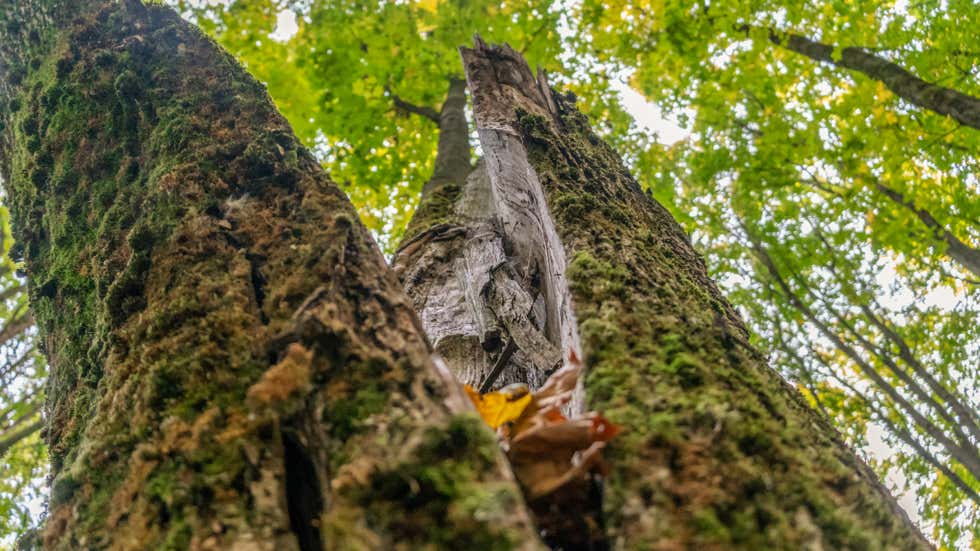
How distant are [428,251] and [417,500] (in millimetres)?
2452

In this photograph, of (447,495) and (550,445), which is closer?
(447,495)

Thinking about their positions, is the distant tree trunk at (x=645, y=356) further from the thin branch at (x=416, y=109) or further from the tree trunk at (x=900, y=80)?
the thin branch at (x=416, y=109)

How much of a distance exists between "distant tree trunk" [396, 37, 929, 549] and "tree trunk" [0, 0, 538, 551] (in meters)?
0.27

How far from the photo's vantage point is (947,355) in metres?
9.49

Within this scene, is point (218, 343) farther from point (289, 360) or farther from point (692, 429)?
point (692, 429)

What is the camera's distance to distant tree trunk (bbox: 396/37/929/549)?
2.89 ft

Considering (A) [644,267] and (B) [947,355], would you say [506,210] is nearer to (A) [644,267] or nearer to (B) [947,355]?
(A) [644,267]

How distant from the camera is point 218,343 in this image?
1.18 m

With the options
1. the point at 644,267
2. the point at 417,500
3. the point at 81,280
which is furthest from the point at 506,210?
the point at 417,500

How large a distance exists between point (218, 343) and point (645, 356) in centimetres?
86

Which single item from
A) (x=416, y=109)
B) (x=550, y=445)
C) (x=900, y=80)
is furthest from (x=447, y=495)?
(x=416, y=109)

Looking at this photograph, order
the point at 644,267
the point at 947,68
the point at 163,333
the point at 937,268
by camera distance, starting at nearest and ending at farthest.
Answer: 1. the point at 163,333
2. the point at 644,267
3. the point at 947,68
4. the point at 937,268

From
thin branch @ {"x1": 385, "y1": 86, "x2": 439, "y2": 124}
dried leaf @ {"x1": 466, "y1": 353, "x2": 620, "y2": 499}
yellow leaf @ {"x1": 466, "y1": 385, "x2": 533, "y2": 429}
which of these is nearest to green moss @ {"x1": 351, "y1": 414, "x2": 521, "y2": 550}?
dried leaf @ {"x1": 466, "y1": 353, "x2": 620, "y2": 499}

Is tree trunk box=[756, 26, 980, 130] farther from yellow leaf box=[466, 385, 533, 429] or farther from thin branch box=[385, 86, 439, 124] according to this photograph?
yellow leaf box=[466, 385, 533, 429]
